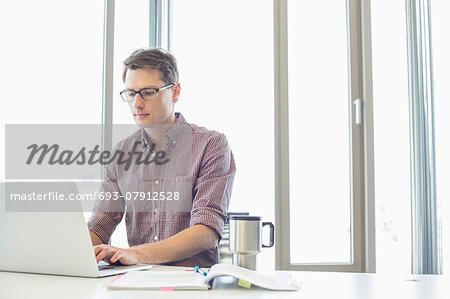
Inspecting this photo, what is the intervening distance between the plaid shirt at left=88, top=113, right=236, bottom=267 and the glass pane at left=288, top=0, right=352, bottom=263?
45.6 inches

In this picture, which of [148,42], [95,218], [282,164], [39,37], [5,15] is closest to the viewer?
[95,218]

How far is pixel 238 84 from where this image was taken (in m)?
3.01

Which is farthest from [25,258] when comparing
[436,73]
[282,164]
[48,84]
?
[436,73]

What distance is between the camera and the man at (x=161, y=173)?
1.77m

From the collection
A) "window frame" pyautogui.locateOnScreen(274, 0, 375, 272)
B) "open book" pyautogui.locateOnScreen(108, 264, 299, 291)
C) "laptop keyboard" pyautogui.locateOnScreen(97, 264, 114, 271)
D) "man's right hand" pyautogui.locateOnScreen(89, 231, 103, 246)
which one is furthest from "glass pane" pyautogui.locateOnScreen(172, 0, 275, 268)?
"open book" pyautogui.locateOnScreen(108, 264, 299, 291)

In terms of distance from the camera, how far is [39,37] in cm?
215

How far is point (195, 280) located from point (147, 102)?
915 millimetres

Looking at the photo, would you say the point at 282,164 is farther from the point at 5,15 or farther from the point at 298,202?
the point at 5,15

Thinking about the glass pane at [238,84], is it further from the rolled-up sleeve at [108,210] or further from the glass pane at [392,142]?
the rolled-up sleeve at [108,210]

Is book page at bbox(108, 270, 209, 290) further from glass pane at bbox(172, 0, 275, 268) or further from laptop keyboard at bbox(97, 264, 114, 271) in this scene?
glass pane at bbox(172, 0, 275, 268)

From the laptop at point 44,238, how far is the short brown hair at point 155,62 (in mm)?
778

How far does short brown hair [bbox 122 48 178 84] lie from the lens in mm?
1865

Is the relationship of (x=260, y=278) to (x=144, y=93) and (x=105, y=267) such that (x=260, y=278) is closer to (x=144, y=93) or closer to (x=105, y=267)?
(x=105, y=267)

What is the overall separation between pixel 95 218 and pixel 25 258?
566 millimetres
